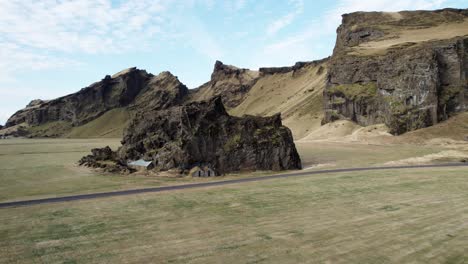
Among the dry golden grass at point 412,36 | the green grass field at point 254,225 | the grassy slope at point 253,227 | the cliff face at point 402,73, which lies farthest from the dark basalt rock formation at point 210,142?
the dry golden grass at point 412,36

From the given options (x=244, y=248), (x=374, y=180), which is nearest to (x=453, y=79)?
(x=374, y=180)

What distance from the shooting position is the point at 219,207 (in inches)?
929

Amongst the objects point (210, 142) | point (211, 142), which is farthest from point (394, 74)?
point (210, 142)

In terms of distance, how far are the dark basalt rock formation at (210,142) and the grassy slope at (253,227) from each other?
612 inches

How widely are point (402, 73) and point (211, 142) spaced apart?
67716mm

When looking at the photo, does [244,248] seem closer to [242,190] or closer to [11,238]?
[11,238]

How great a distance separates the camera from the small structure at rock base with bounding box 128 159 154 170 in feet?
147

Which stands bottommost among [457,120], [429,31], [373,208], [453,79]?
[373,208]

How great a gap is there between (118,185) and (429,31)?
11910cm

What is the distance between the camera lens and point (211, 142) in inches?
1838

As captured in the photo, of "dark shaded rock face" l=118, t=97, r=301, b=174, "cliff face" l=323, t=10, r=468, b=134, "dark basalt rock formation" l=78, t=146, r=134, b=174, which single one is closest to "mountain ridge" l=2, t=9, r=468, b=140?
"cliff face" l=323, t=10, r=468, b=134

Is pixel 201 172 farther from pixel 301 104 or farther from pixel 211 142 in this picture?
pixel 301 104

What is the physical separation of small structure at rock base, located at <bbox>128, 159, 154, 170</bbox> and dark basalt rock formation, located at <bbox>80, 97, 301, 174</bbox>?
2.18 feet

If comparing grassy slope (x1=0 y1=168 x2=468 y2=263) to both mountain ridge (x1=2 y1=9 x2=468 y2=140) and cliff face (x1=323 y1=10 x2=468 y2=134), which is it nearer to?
cliff face (x1=323 y1=10 x2=468 y2=134)
